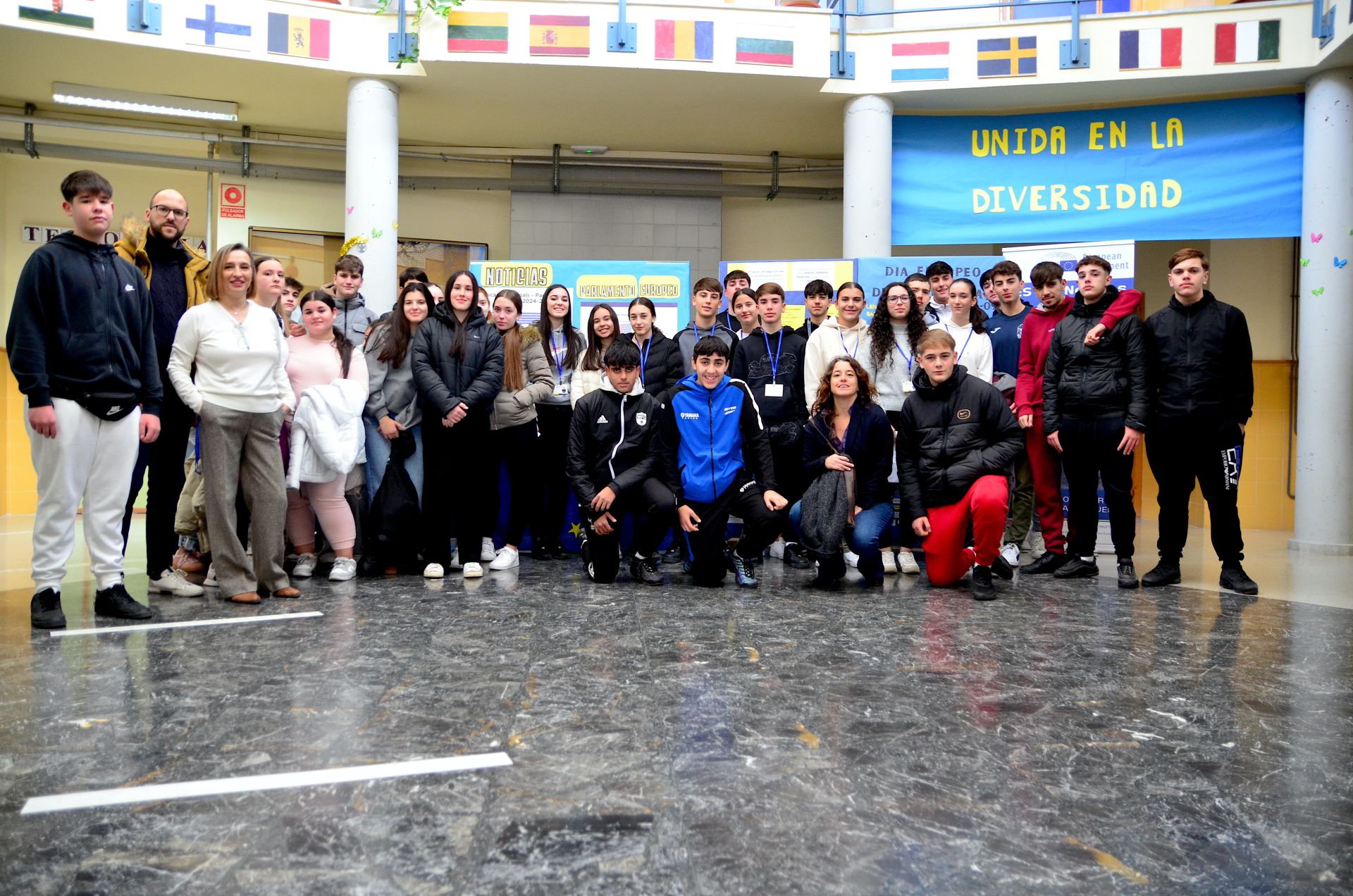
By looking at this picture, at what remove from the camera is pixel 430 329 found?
5340 millimetres

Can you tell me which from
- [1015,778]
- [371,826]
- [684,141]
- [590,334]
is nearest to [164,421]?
[590,334]

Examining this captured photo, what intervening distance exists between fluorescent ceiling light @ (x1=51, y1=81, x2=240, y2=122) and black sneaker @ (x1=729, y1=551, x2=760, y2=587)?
5973 millimetres

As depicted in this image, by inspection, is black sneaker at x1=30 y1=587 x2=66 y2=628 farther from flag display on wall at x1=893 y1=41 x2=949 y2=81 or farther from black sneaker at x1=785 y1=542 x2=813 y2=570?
flag display on wall at x1=893 y1=41 x2=949 y2=81

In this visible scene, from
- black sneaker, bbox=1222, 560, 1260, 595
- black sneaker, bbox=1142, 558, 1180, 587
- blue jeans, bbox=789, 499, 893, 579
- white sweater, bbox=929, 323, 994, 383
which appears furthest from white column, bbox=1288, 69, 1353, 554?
blue jeans, bbox=789, 499, 893, 579

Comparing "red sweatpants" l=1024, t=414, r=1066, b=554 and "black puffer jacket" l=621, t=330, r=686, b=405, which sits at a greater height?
"black puffer jacket" l=621, t=330, r=686, b=405

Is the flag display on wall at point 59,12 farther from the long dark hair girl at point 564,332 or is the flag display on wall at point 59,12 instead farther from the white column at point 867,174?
the white column at point 867,174

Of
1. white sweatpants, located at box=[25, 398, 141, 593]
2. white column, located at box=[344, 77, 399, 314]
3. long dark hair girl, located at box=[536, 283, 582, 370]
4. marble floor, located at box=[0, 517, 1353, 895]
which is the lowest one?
marble floor, located at box=[0, 517, 1353, 895]

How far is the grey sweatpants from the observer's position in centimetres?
445

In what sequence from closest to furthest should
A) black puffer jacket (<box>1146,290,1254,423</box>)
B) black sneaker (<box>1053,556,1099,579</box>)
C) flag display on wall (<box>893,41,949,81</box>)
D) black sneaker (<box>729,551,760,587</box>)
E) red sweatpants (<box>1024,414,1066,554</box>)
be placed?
black puffer jacket (<box>1146,290,1254,423</box>) < black sneaker (<box>729,551,760,587</box>) < black sneaker (<box>1053,556,1099,579</box>) < red sweatpants (<box>1024,414,1066,554</box>) < flag display on wall (<box>893,41,949,81</box>)

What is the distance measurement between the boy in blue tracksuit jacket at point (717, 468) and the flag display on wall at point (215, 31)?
4429 millimetres

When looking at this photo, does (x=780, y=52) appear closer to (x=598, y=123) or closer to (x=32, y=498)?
(x=598, y=123)

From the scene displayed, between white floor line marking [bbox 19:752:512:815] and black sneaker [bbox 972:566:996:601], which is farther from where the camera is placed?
black sneaker [bbox 972:566:996:601]

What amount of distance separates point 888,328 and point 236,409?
3.41 metres

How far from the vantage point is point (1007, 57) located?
778 cm
